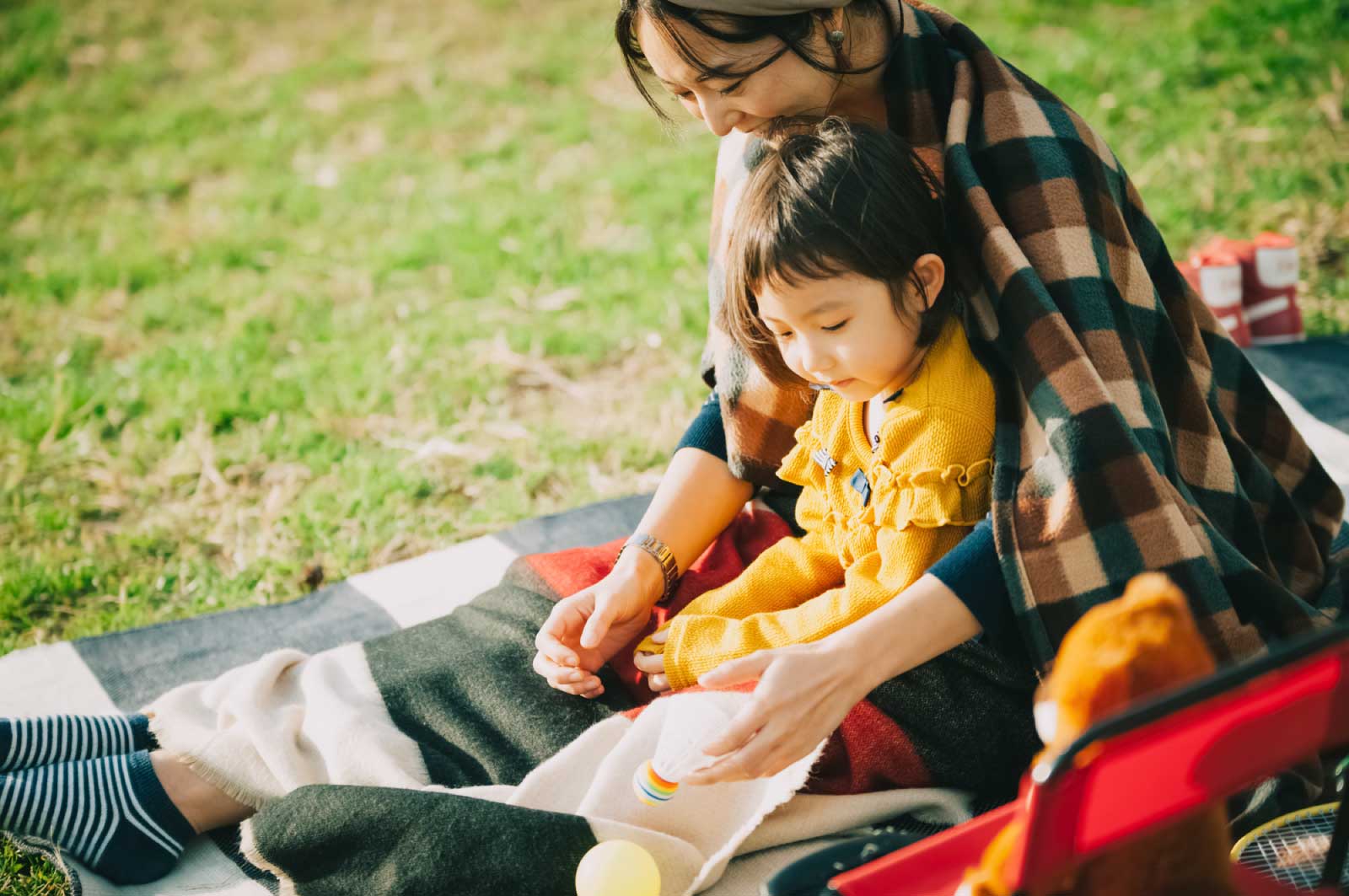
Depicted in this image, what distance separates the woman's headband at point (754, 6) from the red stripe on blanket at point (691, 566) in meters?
1.07

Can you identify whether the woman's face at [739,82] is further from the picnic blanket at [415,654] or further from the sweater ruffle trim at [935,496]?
the picnic blanket at [415,654]

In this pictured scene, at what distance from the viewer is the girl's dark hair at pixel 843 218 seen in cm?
197

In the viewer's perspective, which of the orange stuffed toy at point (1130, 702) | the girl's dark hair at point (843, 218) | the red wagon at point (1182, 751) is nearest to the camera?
the red wagon at point (1182, 751)

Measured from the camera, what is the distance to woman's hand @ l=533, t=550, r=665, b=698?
2305mm

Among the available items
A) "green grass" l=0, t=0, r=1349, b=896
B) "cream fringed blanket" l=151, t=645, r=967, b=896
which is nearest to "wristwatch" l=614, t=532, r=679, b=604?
"cream fringed blanket" l=151, t=645, r=967, b=896

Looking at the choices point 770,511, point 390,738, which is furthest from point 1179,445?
point 390,738

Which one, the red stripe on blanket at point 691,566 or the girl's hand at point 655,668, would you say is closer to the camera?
the girl's hand at point 655,668

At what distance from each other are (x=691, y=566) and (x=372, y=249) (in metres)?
3.54

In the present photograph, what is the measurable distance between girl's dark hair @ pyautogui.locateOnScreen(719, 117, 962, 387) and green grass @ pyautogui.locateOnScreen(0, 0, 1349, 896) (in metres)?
1.80

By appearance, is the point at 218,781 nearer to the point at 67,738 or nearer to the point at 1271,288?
the point at 67,738

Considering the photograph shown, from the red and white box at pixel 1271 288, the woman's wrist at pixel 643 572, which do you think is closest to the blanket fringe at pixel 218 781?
the woman's wrist at pixel 643 572

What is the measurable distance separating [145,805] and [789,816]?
119 cm

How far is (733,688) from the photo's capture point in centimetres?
211

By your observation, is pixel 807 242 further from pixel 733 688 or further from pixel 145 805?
pixel 145 805
